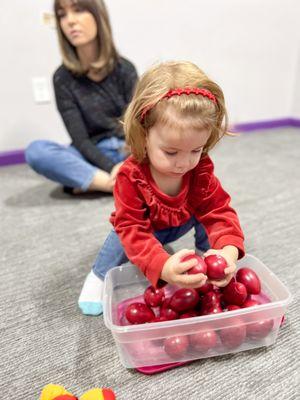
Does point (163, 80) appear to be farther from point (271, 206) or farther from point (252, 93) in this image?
point (252, 93)

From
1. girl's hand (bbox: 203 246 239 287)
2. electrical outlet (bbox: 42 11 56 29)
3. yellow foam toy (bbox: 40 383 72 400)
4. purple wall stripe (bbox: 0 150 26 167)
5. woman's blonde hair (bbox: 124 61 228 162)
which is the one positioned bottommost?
purple wall stripe (bbox: 0 150 26 167)

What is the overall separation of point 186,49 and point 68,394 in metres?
1.75

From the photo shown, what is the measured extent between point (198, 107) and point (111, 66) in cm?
84

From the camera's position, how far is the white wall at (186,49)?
1.55 meters

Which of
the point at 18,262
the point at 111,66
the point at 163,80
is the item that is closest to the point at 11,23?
the point at 111,66

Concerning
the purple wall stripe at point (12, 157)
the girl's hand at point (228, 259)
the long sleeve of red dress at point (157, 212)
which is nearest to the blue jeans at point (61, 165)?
the purple wall stripe at point (12, 157)

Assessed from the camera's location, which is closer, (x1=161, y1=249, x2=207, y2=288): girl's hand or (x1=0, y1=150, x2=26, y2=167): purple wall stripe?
(x1=161, y1=249, x2=207, y2=288): girl's hand

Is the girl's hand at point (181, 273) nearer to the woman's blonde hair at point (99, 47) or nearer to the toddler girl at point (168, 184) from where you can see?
the toddler girl at point (168, 184)

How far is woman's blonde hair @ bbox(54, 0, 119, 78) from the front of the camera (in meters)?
1.17

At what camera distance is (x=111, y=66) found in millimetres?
1292

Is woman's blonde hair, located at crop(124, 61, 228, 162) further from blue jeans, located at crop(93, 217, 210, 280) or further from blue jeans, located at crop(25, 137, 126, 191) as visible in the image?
blue jeans, located at crop(25, 137, 126, 191)

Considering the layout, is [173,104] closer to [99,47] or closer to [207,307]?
[207,307]

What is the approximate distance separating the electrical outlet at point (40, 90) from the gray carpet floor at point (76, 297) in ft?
1.32

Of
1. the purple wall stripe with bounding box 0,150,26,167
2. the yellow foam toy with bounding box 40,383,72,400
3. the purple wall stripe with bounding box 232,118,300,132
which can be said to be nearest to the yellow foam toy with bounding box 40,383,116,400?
the yellow foam toy with bounding box 40,383,72,400
